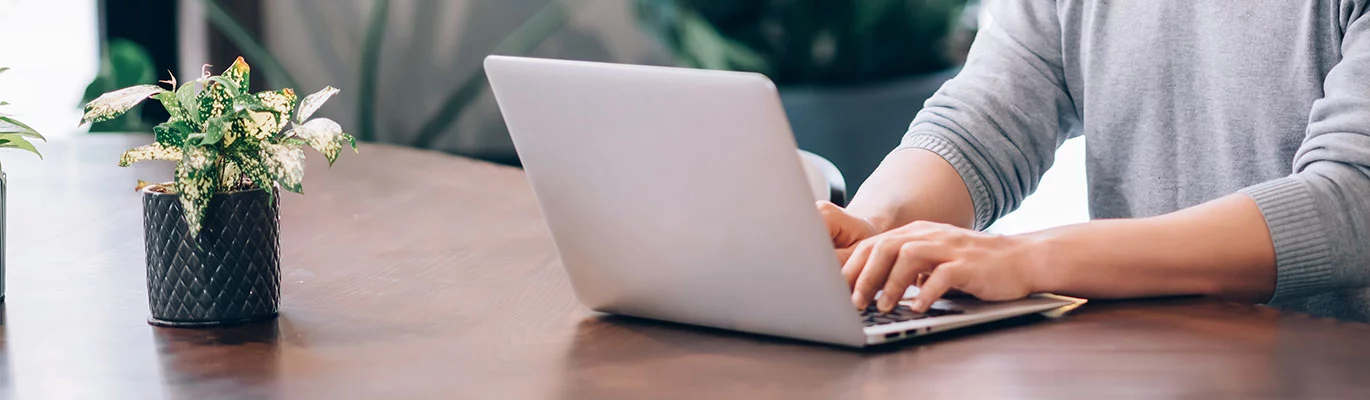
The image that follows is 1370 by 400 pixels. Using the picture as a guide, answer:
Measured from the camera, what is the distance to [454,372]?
2.68 feet

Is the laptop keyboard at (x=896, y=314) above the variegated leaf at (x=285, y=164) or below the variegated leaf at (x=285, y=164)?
below

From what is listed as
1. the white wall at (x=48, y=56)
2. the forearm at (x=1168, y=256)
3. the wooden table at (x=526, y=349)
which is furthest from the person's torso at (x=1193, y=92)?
the white wall at (x=48, y=56)

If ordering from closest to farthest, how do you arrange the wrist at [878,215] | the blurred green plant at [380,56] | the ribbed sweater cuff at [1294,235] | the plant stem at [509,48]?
the ribbed sweater cuff at [1294,235] → the wrist at [878,215] → the blurred green plant at [380,56] → the plant stem at [509,48]

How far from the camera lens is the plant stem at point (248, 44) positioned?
10.8 feet

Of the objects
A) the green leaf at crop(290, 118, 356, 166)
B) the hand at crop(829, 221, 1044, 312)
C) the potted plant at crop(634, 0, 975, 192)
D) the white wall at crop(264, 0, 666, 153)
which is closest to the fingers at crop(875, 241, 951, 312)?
the hand at crop(829, 221, 1044, 312)

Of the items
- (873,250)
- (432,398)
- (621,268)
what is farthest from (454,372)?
(873,250)

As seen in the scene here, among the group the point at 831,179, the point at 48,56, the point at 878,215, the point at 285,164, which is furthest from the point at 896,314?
the point at 48,56

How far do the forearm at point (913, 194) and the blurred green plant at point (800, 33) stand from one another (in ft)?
7.10

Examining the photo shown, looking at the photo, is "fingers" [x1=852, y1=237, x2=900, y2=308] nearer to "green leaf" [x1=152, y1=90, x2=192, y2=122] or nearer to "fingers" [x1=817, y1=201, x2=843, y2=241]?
"fingers" [x1=817, y1=201, x2=843, y2=241]

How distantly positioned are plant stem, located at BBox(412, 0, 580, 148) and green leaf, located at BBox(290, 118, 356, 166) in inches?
103

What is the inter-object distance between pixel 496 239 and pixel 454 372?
0.51 metres

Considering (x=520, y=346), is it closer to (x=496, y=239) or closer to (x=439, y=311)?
(x=439, y=311)

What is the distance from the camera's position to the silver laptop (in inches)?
31.5

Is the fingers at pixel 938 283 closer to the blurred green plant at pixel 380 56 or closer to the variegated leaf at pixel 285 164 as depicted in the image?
the variegated leaf at pixel 285 164
